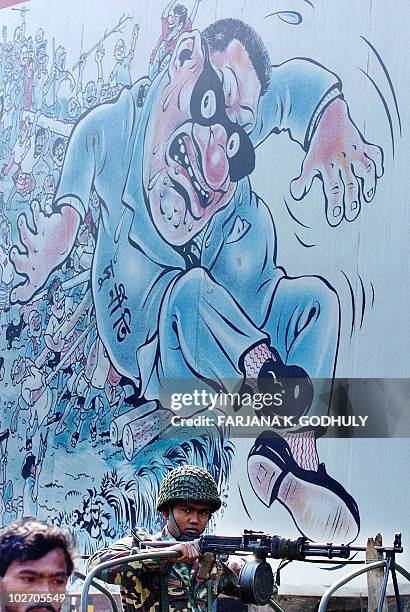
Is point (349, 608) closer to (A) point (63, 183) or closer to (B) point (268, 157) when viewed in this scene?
(B) point (268, 157)

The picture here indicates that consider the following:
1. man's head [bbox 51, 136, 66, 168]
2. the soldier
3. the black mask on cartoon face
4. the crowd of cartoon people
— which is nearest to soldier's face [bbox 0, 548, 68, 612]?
the soldier

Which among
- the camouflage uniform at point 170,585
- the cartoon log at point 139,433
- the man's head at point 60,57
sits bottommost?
the camouflage uniform at point 170,585

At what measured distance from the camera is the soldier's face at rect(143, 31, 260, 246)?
8.77 meters

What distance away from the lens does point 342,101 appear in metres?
8.38

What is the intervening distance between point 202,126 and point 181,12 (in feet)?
3.01

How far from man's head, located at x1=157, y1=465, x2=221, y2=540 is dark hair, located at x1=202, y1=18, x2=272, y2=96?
441 cm

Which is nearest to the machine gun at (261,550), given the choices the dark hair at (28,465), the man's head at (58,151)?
the dark hair at (28,465)

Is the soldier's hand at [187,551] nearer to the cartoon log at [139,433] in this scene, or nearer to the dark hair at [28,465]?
the cartoon log at [139,433]

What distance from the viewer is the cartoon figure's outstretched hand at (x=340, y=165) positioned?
324 inches

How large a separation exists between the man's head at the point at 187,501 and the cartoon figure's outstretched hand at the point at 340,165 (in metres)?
3.74

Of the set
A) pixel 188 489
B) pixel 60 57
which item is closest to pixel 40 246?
pixel 60 57

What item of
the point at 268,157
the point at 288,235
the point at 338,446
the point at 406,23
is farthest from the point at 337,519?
the point at 406,23

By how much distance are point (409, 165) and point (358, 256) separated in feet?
2.10

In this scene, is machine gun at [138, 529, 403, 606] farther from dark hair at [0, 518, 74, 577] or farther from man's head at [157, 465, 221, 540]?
dark hair at [0, 518, 74, 577]
